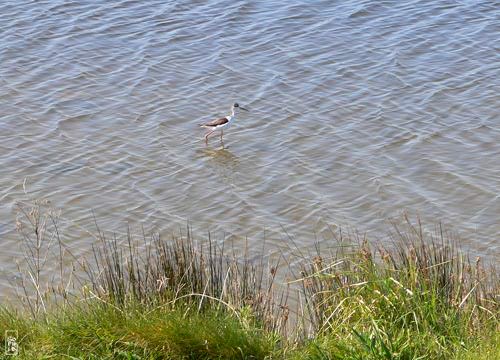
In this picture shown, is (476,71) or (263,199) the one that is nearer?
(263,199)

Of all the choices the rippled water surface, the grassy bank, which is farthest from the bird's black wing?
the grassy bank

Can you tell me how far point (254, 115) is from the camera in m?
11.6

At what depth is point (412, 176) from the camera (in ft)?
33.0

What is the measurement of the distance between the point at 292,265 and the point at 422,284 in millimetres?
2800

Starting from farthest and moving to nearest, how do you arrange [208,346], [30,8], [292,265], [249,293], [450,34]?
[30,8] → [450,34] → [292,265] → [249,293] → [208,346]

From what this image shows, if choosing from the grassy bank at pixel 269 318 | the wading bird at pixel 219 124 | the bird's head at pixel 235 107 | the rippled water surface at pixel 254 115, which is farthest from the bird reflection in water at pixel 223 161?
the grassy bank at pixel 269 318

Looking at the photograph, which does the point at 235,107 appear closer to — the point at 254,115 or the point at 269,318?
the point at 254,115

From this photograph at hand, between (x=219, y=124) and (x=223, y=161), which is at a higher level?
(x=219, y=124)

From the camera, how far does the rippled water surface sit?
31.3ft

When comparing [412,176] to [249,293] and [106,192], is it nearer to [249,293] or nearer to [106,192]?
[106,192]

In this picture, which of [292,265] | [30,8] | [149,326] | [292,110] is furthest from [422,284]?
[30,8]

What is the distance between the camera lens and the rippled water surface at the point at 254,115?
9.55 meters

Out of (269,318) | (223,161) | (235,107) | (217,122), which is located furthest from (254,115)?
(269,318)

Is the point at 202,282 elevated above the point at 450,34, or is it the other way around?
the point at 202,282
